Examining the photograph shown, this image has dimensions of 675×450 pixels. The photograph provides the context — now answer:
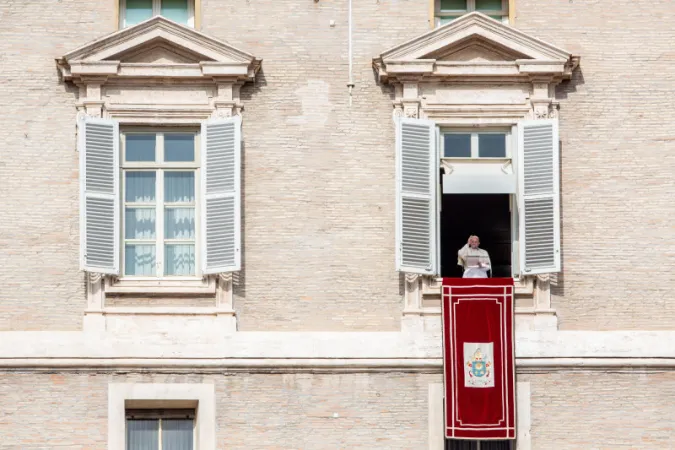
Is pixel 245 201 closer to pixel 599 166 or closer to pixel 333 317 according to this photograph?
pixel 333 317

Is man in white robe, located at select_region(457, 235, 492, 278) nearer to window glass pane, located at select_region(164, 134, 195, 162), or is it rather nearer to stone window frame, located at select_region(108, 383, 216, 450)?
stone window frame, located at select_region(108, 383, 216, 450)

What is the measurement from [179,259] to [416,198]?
3295 millimetres

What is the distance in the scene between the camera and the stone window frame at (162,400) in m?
29.6

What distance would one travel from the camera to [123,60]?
3039 cm

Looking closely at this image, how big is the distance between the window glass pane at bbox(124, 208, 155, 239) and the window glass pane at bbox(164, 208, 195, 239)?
→ 20 cm

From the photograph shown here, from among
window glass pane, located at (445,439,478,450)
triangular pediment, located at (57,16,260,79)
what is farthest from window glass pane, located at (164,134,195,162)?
window glass pane, located at (445,439,478,450)

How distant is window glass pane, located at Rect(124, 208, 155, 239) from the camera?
30438 mm

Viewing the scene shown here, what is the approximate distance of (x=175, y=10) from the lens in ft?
102

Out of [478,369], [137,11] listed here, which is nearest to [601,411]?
[478,369]

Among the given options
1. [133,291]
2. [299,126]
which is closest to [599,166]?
[299,126]

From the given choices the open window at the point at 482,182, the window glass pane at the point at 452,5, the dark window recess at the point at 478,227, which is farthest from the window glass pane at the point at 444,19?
the dark window recess at the point at 478,227

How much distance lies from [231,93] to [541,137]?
421 centimetres

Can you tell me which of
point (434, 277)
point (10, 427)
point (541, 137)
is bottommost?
point (10, 427)

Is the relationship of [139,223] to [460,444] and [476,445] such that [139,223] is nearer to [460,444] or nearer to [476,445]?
[460,444]
